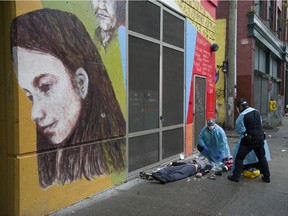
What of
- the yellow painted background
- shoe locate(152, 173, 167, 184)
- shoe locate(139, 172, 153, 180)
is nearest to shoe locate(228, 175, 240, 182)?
shoe locate(152, 173, 167, 184)

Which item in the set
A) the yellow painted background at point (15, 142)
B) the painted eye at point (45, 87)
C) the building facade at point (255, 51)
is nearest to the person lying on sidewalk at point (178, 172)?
the yellow painted background at point (15, 142)

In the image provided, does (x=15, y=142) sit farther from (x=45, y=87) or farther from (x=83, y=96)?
(x=83, y=96)

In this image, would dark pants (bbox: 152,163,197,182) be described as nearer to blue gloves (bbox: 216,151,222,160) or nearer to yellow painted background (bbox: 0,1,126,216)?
blue gloves (bbox: 216,151,222,160)

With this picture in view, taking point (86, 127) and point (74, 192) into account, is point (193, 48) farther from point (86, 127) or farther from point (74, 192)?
point (74, 192)

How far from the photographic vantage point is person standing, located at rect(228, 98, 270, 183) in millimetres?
6445

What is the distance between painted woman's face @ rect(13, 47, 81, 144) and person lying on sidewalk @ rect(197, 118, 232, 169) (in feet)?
11.6

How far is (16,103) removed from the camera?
3994 millimetres

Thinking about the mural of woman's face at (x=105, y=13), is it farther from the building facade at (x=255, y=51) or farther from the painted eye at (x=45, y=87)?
the building facade at (x=255, y=51)

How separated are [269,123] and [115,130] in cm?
1291

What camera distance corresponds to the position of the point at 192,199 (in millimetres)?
5312

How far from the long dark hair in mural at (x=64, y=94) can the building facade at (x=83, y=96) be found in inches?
0.5

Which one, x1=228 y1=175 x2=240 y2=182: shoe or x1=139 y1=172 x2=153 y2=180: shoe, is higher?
x1=139 y1=172 x2=153 y2=180: shoe

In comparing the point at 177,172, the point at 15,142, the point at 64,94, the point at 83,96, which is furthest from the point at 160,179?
the point at 15,142

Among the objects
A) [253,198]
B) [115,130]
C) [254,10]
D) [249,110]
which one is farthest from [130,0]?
[254,10]
